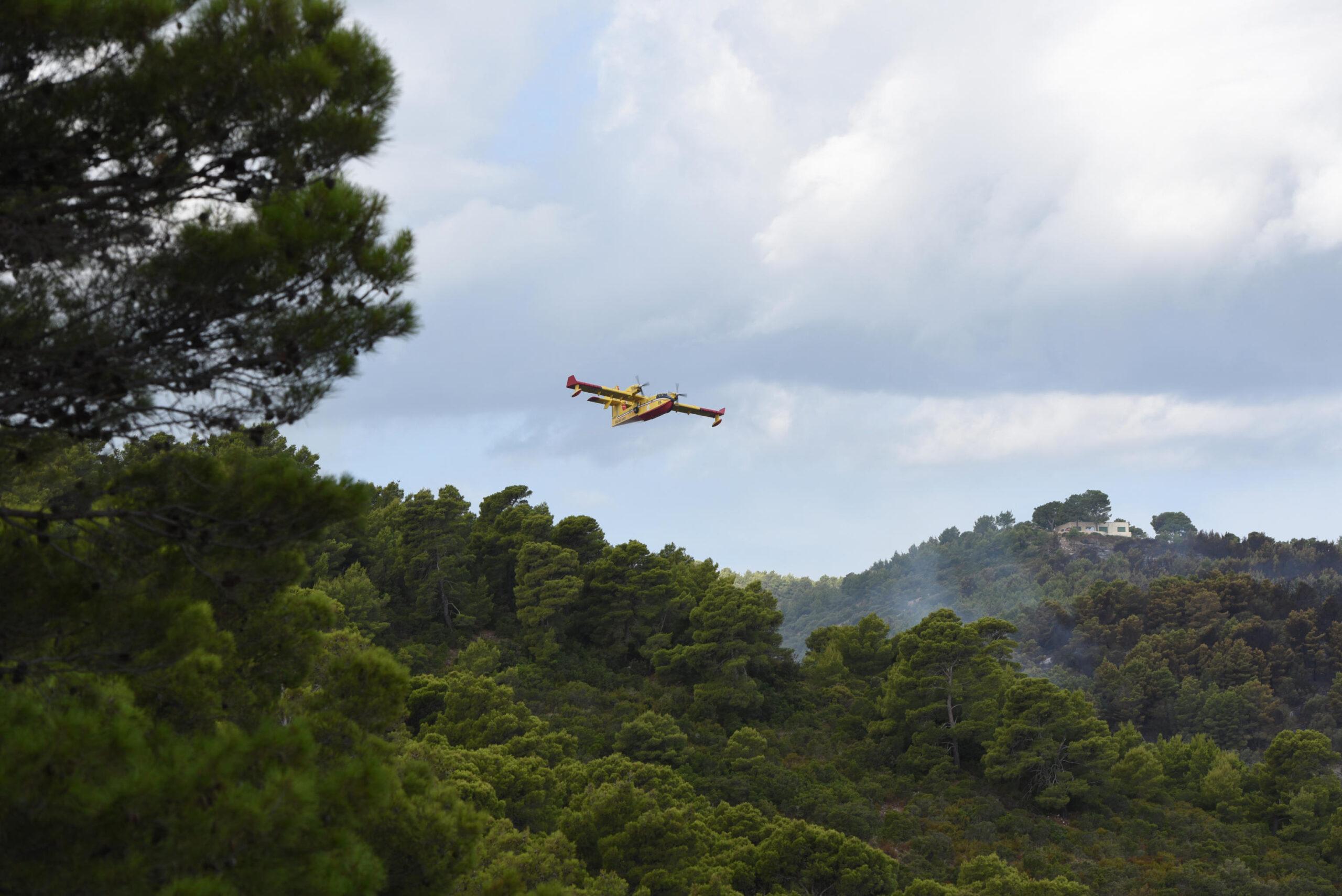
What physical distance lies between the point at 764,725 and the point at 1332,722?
3069cm

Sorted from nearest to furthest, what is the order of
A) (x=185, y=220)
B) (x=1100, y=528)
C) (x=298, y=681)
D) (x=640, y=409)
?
(x=185, y=220)
(x=298, y=681)
(x=640, y=409)
(x=1100, y=528)

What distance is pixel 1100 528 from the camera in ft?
322

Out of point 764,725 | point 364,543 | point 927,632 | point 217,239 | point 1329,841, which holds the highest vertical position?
point 364,543

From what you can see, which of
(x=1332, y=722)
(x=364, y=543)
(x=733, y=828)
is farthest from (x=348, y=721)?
(x=1332, y=722)

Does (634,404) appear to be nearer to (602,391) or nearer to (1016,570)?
(602,391)

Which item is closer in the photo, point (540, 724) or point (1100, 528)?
point (540, 724)

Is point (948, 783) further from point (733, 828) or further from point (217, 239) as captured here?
point (217, 239)

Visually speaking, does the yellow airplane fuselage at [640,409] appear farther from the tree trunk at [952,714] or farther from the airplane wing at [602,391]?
the tree trunk at [952,714]

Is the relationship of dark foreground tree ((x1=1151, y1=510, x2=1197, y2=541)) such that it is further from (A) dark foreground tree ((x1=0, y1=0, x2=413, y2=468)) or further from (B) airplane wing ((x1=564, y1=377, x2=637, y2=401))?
(A) dark foreground tree ((x1=0, y1=0, x2=413, y2=468))

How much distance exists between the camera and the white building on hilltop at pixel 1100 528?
9681cm

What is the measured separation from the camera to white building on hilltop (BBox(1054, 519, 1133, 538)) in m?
96.8

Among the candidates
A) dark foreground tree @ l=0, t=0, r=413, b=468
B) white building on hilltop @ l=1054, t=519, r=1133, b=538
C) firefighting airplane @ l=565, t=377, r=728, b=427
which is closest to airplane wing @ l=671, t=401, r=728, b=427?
firefighting airplane @ l=565, t=377, r=728, b=427

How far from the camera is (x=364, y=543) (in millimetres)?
29375

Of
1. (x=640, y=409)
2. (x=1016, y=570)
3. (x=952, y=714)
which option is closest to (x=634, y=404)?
(x=640, y=409)
